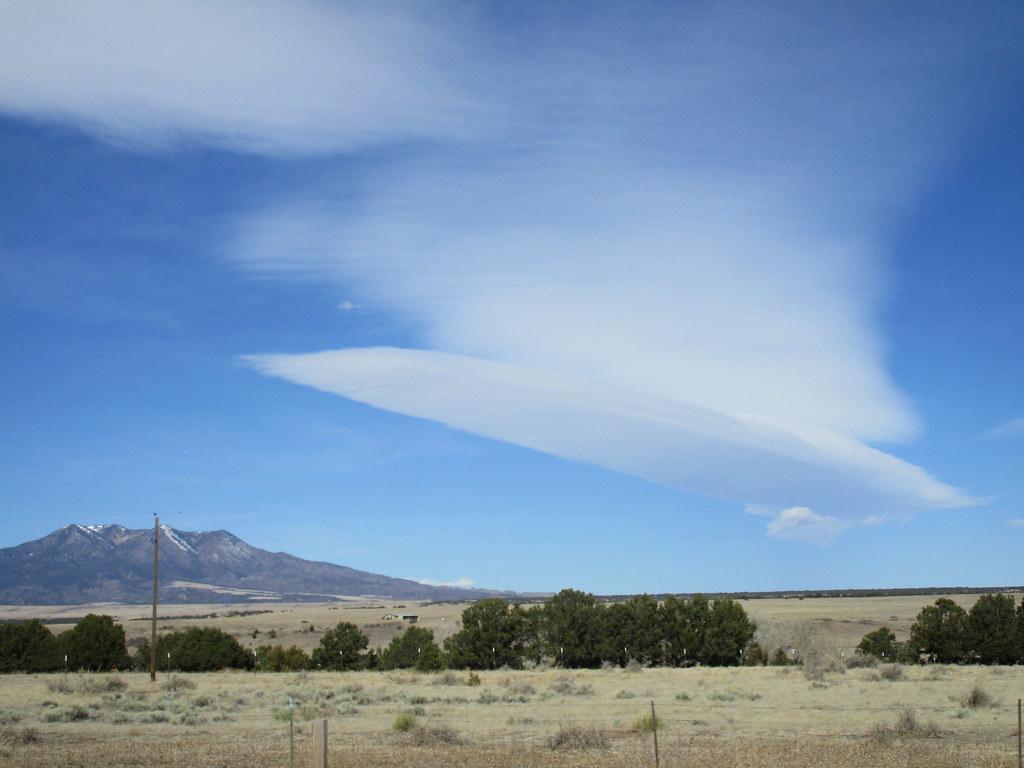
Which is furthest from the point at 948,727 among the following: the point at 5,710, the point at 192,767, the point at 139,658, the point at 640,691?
the point at 139,658

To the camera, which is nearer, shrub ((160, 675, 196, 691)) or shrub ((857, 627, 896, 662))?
shrub ((160, 675, 196, 691))

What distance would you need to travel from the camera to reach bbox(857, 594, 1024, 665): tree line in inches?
1983

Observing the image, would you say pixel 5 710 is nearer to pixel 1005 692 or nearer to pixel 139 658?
pixel 139 658

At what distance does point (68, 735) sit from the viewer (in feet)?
83.5

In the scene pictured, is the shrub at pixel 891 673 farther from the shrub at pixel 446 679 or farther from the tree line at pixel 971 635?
the shrub at pixel 446 679

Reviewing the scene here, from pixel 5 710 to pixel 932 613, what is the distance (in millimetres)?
44096

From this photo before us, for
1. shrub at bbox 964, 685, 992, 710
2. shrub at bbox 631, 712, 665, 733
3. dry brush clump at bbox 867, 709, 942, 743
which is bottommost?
shrub at bbox 964, 685, 992, 710

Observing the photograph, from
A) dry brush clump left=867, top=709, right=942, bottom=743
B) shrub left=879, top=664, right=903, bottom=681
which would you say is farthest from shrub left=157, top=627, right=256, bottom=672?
dry brush clump left=867, top=709, right=942, bottom=743

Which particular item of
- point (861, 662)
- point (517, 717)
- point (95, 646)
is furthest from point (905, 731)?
point (95, 646)

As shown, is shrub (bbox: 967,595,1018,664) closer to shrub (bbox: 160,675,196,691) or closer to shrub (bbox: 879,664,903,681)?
shrub (bbox: 879,664,903,681)

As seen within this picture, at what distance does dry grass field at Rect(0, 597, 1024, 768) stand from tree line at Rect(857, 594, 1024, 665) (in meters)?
4.12

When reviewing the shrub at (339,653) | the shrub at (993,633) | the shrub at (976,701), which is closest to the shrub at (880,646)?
the shrub at (993,633)

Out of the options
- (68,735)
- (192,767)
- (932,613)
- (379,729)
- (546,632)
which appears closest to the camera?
(192,767)

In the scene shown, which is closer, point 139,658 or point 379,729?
point 379,729
